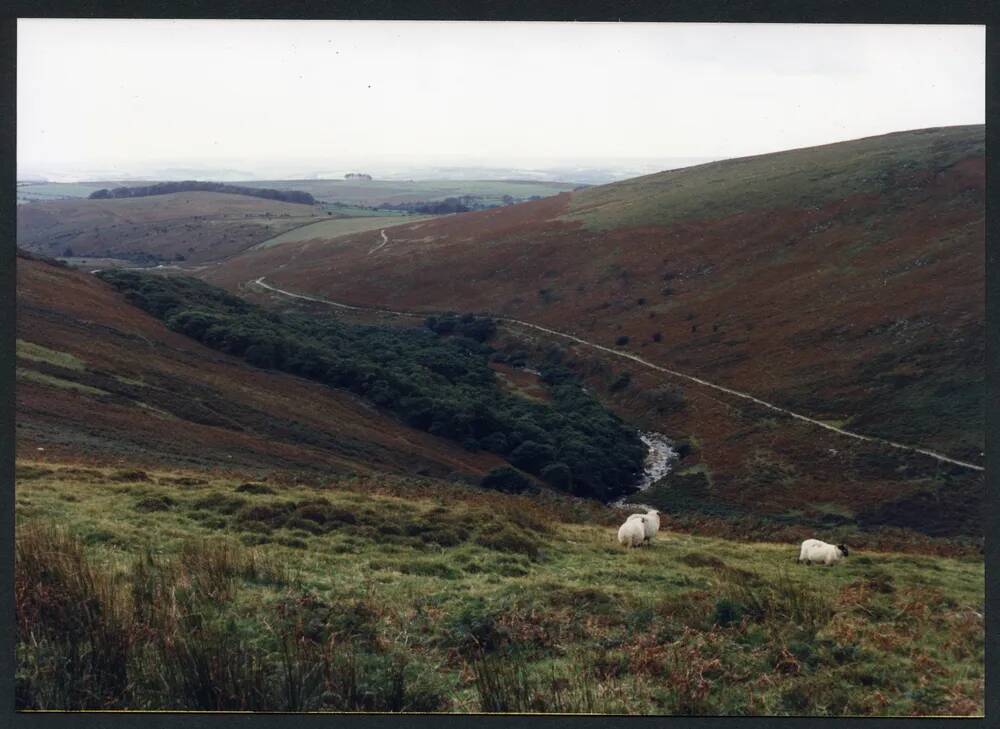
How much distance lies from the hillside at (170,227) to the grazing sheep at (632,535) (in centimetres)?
1431

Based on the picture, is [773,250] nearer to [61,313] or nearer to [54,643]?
[61,313]

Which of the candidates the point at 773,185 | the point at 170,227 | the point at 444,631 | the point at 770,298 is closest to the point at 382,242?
the point at 170,227

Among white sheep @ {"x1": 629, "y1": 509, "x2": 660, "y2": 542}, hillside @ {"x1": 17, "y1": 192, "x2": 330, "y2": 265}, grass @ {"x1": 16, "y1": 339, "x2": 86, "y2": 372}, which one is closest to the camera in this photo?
white sheep @ {"x1": 629, "y1": 509, "x2": 660, "y2": 542}

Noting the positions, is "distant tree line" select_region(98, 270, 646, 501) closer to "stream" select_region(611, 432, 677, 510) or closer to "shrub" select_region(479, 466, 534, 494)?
"shrub" select_region(479, 466, 534, 494)

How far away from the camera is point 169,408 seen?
73.4 ft

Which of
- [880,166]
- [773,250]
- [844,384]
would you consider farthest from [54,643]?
[880,166]

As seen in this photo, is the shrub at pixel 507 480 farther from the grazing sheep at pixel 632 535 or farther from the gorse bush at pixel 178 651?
the gorse bush at pixel 178 651

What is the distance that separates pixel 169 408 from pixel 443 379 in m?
8.25

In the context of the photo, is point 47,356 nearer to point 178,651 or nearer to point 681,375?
point 178,651

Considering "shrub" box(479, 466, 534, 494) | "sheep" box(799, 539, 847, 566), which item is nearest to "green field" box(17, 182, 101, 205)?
"sheep" box(799, 539, 847, 566)

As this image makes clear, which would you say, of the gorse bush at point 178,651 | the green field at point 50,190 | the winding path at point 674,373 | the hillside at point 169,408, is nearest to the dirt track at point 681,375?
the winding path at point 674,373

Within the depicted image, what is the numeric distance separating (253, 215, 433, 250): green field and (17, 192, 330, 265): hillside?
0.80 meters

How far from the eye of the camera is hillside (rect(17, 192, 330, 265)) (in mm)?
24938

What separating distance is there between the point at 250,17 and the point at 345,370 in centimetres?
2163
